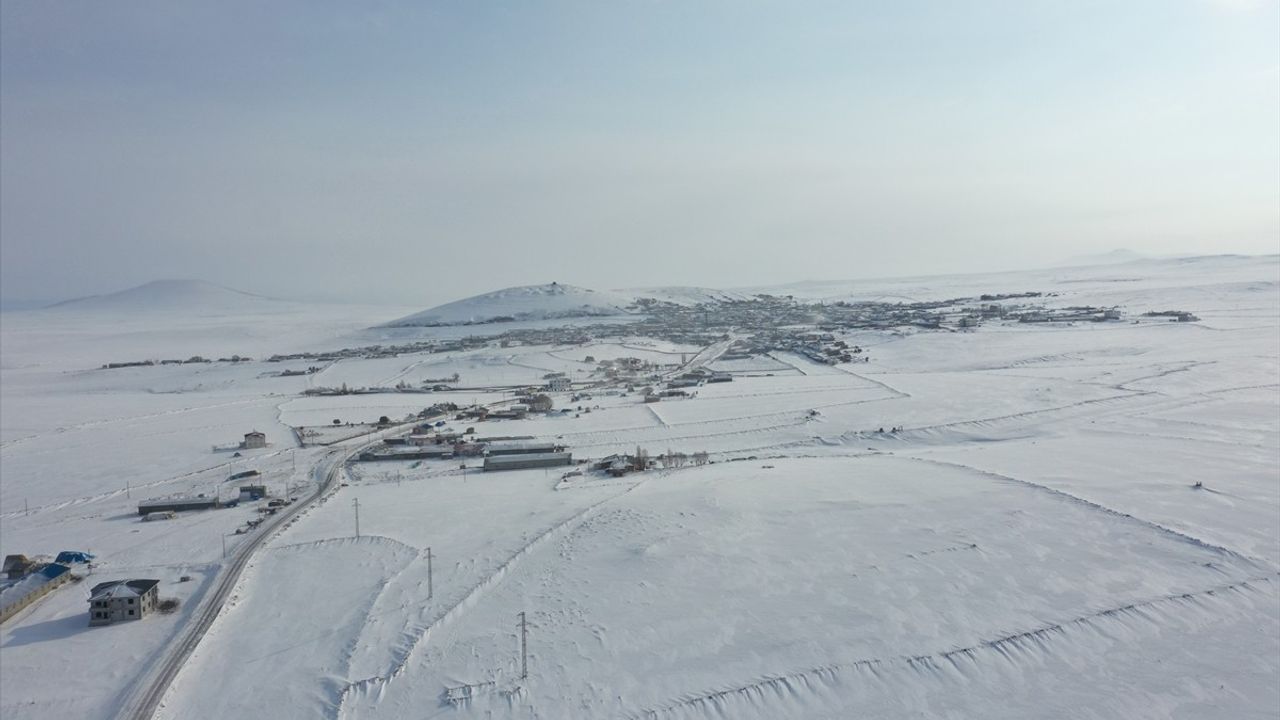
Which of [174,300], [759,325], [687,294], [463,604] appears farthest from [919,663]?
[174,300]

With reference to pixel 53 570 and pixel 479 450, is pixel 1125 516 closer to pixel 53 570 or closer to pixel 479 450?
pixel 479 450

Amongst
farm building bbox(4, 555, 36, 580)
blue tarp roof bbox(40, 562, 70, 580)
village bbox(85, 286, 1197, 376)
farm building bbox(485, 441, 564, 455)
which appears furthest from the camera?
village bbox(85, 286, 1197, 376)

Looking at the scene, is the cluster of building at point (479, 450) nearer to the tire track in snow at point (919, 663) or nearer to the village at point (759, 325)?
the tire track in snow at point (919, 663)

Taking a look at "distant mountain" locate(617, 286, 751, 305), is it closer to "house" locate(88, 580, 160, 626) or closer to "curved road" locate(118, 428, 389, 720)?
"curved road" locate(118, 428, 389, 720)

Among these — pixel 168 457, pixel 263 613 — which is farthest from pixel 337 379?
pixel 263 613

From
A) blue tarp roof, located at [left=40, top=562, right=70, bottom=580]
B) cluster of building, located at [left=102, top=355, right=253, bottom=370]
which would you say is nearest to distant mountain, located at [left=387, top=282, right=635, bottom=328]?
cluster of building, located at [left=102, top=355, right=253, bottom=370]

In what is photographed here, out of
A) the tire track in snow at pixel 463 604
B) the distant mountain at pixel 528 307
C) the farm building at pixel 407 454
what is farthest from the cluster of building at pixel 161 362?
the tire track in snow at pixel 463 604

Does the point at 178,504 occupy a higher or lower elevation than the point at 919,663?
higher
